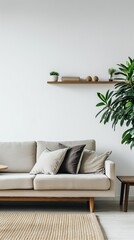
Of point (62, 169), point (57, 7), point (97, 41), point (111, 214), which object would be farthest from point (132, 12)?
point (111, 214)

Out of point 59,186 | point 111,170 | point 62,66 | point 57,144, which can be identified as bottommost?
point 59,186

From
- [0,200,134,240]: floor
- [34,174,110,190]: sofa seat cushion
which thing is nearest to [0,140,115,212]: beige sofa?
[34,174,110,190]: sofa seat cushion

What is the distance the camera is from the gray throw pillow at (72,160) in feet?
16.8

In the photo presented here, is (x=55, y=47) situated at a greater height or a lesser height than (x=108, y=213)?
greater

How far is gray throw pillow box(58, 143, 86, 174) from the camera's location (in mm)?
5133

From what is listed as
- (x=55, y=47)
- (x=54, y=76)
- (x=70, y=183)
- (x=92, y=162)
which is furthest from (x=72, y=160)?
(x=55, y=47)

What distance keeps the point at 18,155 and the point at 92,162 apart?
101 centimetres

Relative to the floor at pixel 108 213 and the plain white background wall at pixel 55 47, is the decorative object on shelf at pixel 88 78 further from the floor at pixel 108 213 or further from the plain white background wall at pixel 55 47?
the floor at pixel 108 213

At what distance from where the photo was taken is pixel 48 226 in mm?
4148

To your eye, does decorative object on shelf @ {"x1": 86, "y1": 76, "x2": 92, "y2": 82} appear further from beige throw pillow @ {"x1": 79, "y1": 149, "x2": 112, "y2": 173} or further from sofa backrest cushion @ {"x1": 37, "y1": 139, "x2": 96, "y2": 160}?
beige throw pillow @ {"x1": 79, "y1": 149, "x2": 112, "y2": 173}

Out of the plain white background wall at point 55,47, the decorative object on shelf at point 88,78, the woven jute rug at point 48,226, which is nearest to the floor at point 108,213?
the woven jute rug at point 48,226

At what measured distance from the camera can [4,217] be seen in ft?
14.9

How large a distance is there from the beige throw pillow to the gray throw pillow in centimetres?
12

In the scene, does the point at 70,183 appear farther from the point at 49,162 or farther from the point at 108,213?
the point at 108,213
